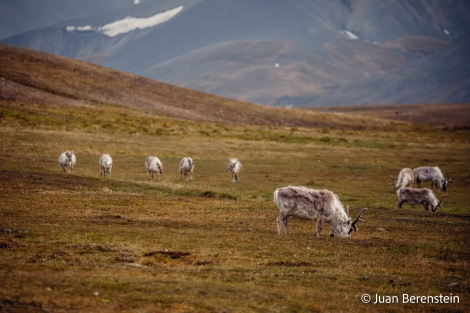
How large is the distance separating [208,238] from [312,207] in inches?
180

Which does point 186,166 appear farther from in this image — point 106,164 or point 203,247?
point 203,247

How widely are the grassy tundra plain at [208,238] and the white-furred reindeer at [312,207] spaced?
911 millimetres

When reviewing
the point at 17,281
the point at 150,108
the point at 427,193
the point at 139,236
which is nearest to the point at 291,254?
the point at 139,236

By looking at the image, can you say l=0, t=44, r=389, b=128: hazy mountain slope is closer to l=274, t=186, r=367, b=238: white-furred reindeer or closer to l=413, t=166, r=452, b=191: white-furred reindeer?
l=413, t=166, r=452, b=191: white-furred reindeer

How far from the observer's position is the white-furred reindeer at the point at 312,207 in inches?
1048

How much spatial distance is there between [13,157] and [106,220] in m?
32.0

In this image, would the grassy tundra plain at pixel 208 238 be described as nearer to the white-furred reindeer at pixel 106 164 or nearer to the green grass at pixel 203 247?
the green grass at pixel 203 247

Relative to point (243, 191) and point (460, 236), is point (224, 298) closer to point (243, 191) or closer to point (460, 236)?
point (460, 236)

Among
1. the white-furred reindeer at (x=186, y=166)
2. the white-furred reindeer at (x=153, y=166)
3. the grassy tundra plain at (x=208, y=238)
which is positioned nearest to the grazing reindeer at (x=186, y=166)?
the white-furred reindeer at (x=186, y=166)

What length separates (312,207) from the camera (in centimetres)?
2669

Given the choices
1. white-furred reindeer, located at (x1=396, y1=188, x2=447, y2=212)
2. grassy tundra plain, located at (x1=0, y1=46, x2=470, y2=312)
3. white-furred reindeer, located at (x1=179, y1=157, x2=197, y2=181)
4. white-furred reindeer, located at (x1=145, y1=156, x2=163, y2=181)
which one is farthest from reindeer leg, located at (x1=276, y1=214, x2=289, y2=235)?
white-furred reindeer, located at (x1=179, y1=157, x2=197, y2=181)

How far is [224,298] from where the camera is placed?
56.5 feet

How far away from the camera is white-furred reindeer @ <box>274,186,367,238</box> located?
26.6 m

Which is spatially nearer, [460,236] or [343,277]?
[343,277]
